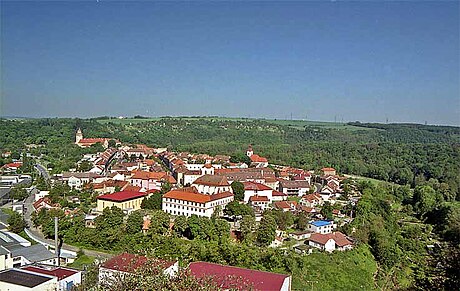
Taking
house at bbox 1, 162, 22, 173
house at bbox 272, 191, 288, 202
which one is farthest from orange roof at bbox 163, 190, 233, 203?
house at bbox 1, 162, 22, 173

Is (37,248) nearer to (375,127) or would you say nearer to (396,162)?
(396,162)

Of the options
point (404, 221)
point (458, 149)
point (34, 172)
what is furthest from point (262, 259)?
point (458, 149)

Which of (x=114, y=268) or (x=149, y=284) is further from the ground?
(x=149, y=284)

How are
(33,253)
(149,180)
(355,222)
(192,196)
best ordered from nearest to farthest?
(33,253)
(192,196)
(355,222)
(149,180)

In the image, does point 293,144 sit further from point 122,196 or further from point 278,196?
point 122,196

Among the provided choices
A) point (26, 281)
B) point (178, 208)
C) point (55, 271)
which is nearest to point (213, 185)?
point (178, 208)

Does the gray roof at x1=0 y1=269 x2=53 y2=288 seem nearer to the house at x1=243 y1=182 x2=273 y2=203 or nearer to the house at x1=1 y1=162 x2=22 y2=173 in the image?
the house at x1=243 y1=182 x2=273 y2=203
